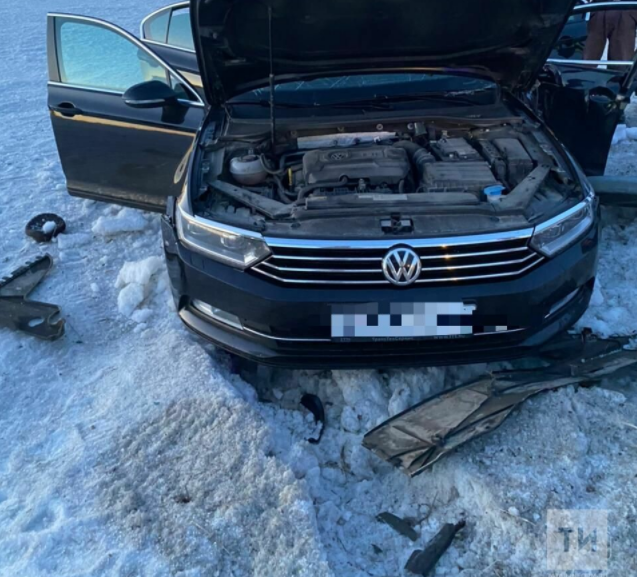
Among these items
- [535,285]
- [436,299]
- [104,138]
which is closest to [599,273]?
[535,285]

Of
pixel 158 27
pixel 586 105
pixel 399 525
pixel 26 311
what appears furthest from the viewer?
pixel 158 27

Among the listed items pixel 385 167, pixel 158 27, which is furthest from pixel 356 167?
pixel 158 27

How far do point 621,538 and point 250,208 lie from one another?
209 centimetres

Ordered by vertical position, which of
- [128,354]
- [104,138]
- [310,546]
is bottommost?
[128,354]

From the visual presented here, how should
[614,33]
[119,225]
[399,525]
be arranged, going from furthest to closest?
[614,33]
[119,225]
[399,525]

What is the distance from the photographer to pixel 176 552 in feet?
8.00

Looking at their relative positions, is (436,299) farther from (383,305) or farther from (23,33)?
(23,33)

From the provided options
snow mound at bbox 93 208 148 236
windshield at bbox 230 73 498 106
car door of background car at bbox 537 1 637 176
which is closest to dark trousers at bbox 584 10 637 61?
car door of background car at bbox 537 1 637 176

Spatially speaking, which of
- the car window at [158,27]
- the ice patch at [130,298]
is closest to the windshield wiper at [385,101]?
the ice patch at [130,298]

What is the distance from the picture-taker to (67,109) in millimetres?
4531

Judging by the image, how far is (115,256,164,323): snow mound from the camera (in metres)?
3.96

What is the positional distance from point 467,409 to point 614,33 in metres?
5.79

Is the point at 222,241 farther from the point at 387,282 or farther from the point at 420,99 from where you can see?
the point at 420,99

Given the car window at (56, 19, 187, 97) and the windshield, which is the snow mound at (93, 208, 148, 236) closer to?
the car window at (56, 19, 187, 97)
